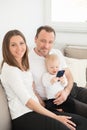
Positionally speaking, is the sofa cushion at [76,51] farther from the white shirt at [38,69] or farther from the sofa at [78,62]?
the white shirt at [38,69]

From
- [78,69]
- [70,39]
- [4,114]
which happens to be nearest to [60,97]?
[4,114]

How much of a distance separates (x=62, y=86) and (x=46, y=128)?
1.66ft

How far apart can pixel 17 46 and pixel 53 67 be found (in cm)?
36

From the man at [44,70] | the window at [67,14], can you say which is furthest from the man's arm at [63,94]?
the window at [67,14]

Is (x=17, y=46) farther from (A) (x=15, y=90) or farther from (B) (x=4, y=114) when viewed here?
(B) (x=4, y=114)

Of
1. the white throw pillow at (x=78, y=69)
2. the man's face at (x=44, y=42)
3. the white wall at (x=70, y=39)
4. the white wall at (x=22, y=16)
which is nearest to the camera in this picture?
the man's face at (x=44, y=42)

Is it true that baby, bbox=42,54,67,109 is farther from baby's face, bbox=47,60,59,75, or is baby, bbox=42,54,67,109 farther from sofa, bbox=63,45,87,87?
sofa, bbox=63,45,87,87

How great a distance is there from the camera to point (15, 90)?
1766 millimetres

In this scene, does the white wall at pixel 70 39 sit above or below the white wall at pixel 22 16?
below

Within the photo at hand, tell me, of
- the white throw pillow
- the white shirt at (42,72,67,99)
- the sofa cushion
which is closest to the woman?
the white shirt at (42,72,67,99)

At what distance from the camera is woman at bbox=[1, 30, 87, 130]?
68.9 inches

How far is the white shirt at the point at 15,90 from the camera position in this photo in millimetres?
1766

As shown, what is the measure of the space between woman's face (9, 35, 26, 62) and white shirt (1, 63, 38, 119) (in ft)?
0.36

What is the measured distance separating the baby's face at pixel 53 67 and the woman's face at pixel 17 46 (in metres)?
0.28
